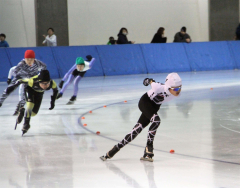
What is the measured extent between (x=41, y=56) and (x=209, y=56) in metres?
8.46

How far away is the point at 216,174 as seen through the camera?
5043mm

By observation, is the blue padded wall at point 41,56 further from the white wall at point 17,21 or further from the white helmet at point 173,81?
the white helmet at point 173,81

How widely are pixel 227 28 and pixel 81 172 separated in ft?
77.0

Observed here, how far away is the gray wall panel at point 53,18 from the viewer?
22.5 m

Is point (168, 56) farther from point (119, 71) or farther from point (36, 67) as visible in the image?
point (36, 67)

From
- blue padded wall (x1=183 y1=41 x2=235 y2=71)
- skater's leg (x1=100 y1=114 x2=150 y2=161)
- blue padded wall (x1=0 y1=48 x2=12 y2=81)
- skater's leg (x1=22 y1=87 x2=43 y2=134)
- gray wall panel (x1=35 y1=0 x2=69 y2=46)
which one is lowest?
blue padded wall (x1=183 y1=41 x2=235 y2=71)

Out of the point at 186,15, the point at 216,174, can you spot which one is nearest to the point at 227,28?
the point at 186,15

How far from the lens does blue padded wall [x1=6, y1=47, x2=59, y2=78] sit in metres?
17.4

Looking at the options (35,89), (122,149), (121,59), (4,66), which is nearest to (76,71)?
(35,89)

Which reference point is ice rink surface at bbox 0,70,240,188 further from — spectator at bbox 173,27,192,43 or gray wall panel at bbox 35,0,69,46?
gray wall panel at bbox 35,0,69,46

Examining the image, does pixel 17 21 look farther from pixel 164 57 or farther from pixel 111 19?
pixel 164 57

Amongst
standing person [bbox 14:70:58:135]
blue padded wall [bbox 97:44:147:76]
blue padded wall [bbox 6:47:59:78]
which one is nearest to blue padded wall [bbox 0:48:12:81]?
blue padded wall [bbox 6:47:59:78]

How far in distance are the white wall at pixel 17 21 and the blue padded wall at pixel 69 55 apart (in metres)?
5.76

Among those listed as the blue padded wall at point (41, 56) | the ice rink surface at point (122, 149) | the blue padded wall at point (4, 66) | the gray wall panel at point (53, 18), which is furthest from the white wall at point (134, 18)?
the ice rink surface at point (122, 149)
